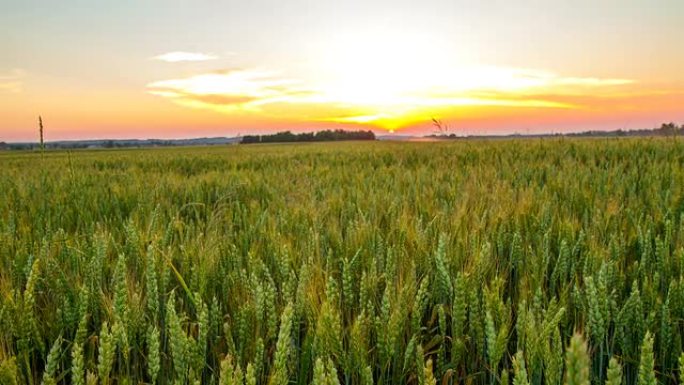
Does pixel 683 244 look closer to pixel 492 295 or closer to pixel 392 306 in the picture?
pixel 492 295

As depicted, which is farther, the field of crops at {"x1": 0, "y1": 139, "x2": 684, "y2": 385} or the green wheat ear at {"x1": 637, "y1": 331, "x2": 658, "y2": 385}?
the field of crops at {"x1": 0, "y1": 139, "x2": 684, "y2": 385}

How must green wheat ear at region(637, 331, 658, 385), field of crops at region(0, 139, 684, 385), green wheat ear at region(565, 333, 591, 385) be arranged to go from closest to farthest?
green wheat ear at region(565, 333, 591, 385)
green wheat ear at region(637, 331, 658, 385)
field of crops at region(0, 139, 684, 385)

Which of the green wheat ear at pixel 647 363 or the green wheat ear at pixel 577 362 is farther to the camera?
the green wheat ear at pixel 647 363

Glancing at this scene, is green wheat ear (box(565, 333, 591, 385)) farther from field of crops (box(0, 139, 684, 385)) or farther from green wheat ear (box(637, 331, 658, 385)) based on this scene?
green wheat ear (box(637, 331, 658, 385))

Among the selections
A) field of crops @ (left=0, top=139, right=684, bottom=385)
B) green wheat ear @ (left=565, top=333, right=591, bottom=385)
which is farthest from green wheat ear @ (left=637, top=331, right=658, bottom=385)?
green wheat ear @ (left=565, top=333, right=591, bottom=385)

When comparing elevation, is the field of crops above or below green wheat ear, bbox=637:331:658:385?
below

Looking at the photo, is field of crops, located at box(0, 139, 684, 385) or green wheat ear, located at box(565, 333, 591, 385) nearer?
green wheat ear, located at box(565, 333, 591, 385)

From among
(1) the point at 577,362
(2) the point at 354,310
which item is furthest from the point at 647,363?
(2) the point at 354,310

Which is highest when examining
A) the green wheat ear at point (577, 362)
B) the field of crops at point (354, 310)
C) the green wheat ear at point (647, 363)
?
the green wheat ear at point (577, 362)

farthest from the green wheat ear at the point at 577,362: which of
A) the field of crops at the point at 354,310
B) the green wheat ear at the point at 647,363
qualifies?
the green wheat ear at the point at 647,363

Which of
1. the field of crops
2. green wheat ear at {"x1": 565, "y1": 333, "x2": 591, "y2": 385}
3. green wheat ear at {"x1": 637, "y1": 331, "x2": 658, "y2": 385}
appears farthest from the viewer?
the field of crops

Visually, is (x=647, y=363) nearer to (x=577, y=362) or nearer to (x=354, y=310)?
(x=577, y=362)

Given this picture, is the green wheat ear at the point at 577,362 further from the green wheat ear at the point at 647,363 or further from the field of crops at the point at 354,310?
the green wheat ear at the point at 647,363

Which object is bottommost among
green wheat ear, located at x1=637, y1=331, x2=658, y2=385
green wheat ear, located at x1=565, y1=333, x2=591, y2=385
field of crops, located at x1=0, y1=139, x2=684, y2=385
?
field of crops, located at x1=0, y1=139, x2=684, y2=385
